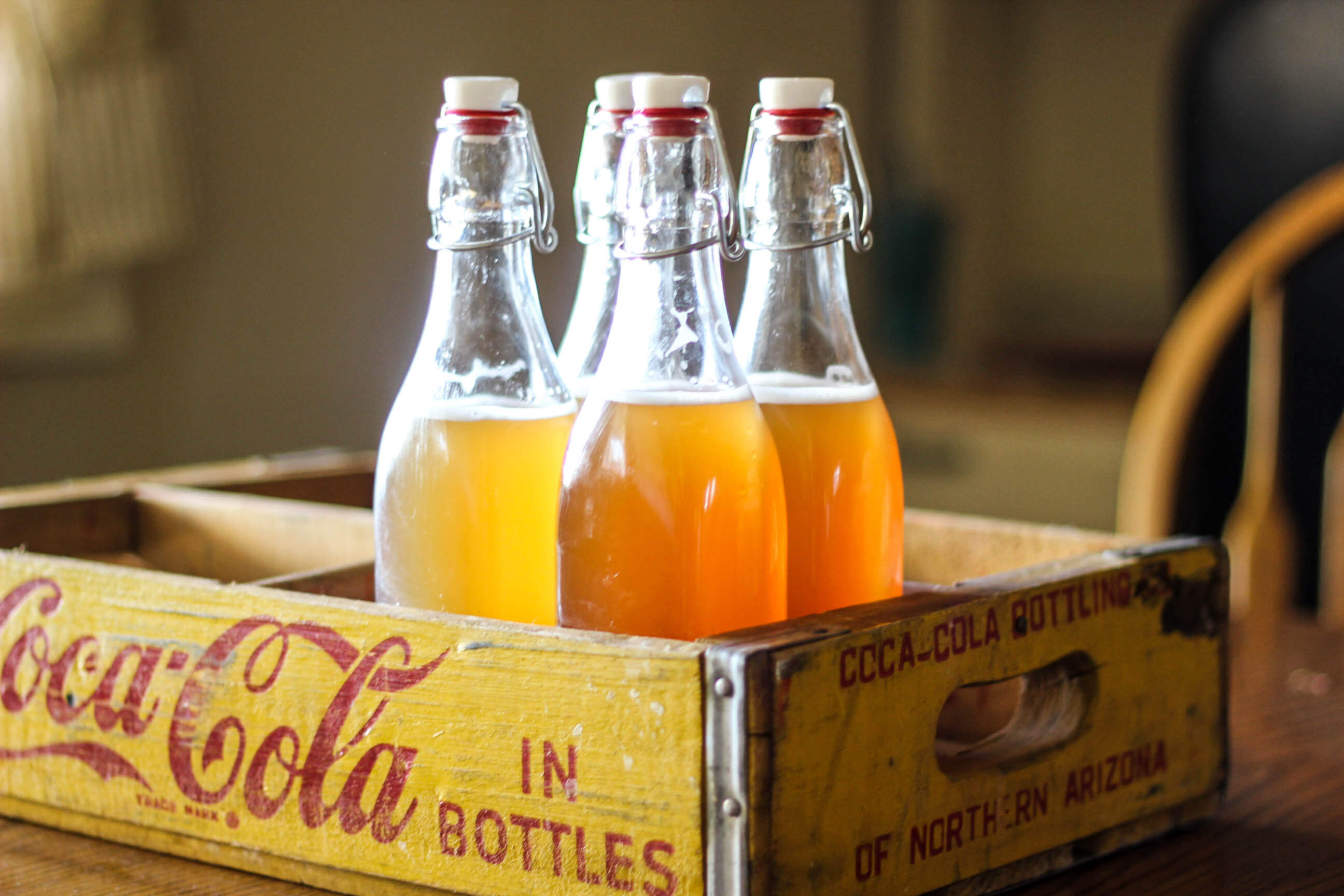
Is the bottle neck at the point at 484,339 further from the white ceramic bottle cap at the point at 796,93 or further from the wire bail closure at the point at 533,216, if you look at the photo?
the white ceramic bottle cap at the point at 796,93

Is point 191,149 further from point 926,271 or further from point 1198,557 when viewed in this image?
point 926,271

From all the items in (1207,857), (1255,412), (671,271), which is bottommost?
(1207,857)

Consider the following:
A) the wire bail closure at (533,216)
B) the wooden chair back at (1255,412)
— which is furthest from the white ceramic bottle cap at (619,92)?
the wooden chair back at (1255,412)

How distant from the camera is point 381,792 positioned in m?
0.58

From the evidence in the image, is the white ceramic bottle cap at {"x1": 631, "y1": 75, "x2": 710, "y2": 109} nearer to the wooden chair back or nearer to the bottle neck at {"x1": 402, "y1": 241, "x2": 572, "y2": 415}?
the bottle neck at {"x1": 402, "y1": 241, "x2": 572, "y2": 415}

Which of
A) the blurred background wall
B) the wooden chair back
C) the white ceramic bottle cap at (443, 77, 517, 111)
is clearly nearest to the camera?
the white ceramic bottle cap at (443, 77, 517, 111)

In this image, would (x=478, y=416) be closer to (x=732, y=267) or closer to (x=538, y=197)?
(x=538, y=197)

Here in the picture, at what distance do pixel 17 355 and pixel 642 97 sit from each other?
145 centimetres

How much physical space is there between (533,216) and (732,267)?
230 cm

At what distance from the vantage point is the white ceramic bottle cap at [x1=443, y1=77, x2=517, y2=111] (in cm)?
61

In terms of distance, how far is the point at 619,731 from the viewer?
1.71ft

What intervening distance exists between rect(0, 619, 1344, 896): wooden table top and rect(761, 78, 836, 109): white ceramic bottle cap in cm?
33

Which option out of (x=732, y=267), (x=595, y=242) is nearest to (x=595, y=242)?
(x=595, y=242)

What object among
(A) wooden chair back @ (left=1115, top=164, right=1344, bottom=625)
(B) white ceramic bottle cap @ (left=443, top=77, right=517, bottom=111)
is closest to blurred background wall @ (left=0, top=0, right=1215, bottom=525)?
(A) wooden chair back @ (left=1115, top=164, right=1344, bottom=625)
